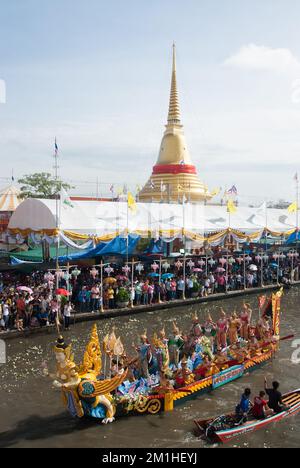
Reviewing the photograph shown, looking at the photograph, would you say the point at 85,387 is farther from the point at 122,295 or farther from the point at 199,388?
the point at 122,295

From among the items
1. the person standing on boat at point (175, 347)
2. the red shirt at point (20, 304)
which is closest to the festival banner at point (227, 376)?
the person standing on boat at point (175, 347)

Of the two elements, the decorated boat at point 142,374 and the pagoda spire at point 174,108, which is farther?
the pagoda spire at point 174,108

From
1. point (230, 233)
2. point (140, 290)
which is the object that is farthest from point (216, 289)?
point (140, 290)

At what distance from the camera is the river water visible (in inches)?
377

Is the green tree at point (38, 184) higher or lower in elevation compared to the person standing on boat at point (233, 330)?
higher

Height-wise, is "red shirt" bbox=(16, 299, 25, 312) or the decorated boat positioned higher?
"red shirt" bbox=(16, 299, 25, 312)

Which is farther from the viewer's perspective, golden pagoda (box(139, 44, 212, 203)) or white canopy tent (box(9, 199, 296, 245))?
golden pagoda (box(139, 44, 212, 203))

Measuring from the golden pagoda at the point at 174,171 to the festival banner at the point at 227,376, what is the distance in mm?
22190

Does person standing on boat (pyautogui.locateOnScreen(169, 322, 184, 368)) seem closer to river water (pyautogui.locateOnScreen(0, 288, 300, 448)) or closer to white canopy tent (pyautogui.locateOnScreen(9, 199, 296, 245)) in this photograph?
river water (pyautogui.locateOnScreen(0, 288, 300, 448))

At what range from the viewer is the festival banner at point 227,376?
12286mm

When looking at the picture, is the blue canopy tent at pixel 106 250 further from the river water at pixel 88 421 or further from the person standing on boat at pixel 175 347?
the person standing on boat at pixel 175 347

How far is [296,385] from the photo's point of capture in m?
12.8

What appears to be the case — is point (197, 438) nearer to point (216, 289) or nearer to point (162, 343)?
point (162, 343)

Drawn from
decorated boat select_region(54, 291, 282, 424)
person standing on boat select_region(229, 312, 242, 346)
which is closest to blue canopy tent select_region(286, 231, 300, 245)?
decorated boat select_region(54, 291, 282, 424)
